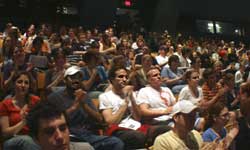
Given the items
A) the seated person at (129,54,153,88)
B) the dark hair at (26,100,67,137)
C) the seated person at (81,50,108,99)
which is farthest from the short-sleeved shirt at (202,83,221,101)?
the dark hair at (26,100,67,137)

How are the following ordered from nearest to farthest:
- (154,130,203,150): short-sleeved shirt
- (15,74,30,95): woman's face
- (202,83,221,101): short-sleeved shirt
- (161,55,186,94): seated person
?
(154,130,203,150): short-sleeved shirt → (15,74,30,95): woman's face → (202,83,221,101): short-sleeved shirt → (161,55,186,94): seated person

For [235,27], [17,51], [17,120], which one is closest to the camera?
[17,120]

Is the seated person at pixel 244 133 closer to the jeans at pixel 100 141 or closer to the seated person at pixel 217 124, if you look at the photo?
the seated person at pixel 217 124

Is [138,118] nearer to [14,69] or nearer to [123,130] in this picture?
[123,130]

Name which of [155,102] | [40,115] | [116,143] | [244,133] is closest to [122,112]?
[116,143]

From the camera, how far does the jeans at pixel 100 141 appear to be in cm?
450

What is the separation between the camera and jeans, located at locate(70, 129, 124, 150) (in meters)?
Answer: 4.50

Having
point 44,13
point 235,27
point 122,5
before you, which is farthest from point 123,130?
point 235,27

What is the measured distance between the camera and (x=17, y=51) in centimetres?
627

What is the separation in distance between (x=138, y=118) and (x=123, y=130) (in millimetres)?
435

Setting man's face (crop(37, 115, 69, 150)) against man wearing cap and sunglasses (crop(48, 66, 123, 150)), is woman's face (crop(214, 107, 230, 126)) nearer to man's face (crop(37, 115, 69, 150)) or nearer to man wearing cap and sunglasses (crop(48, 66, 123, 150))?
man wearing cap and sunglasses (crop(48, 66, 123, 150))

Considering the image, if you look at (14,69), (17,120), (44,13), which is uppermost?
(44,13)

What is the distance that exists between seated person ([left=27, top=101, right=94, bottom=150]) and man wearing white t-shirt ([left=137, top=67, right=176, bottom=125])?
279 centimetres

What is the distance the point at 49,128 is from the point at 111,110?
2582 mm
